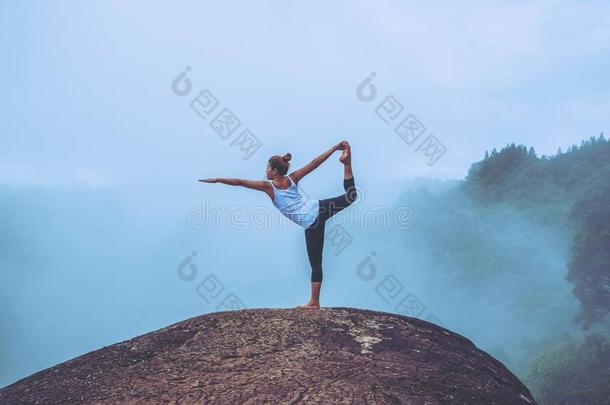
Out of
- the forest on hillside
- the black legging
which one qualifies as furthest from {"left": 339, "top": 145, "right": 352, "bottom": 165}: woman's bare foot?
the forest on hillside

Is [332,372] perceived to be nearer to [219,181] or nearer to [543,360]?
[219,181]

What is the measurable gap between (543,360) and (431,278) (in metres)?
39.8

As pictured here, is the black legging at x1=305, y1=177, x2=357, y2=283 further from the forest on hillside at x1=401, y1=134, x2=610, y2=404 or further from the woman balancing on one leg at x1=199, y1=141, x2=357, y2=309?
the forest on hillside at x1=401, y1=134, x2=610, y2=404

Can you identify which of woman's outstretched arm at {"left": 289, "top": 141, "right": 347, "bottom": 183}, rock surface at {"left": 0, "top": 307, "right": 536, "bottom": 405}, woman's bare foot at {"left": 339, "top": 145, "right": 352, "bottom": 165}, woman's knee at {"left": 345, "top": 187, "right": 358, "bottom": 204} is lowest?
rock surface at {"left": 0, "top": 307, "right": 536, "bottom": 405}

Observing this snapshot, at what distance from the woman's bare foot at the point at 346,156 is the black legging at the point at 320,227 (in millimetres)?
263

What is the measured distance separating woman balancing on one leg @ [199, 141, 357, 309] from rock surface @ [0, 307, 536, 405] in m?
0.76

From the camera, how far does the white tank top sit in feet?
28.6

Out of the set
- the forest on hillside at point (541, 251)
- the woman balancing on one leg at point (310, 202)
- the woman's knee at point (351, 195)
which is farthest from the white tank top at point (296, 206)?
the forest on hillside at point (541, 251)

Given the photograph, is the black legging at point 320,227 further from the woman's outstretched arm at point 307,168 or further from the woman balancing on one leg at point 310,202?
the woman's outstretched arm at point 307,168

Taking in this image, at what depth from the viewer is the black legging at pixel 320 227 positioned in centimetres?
874

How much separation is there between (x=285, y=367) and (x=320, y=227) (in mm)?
2652

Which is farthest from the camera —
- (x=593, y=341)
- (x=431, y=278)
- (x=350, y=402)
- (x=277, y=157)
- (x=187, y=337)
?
(x=431, y=278)

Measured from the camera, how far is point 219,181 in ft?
26.6

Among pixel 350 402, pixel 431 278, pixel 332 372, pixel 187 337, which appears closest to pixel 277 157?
pixel 187 337
